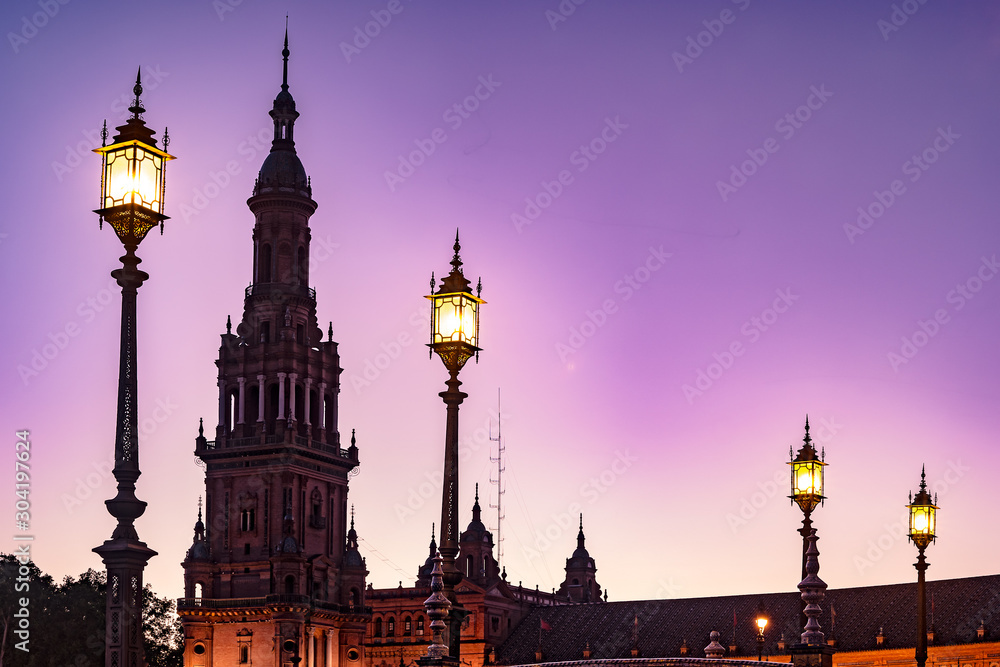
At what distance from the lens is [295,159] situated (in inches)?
5625

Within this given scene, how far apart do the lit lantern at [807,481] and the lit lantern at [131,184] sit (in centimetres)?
2146

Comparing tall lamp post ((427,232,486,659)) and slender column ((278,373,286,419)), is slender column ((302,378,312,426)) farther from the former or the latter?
tall lamp post ((427,232,486,659))

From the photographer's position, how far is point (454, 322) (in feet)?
111

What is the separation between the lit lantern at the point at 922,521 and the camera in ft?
156

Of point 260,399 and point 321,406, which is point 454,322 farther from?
point 321,406

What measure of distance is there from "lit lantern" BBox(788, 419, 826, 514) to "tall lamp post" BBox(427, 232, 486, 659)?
1180 cm

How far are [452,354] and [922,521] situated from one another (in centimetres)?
1974

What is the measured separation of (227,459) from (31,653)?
34.4m

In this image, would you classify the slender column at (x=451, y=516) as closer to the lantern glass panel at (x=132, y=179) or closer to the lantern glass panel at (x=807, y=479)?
the lantern glass panel at (x=132, y=179)

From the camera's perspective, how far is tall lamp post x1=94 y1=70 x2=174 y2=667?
24.4m

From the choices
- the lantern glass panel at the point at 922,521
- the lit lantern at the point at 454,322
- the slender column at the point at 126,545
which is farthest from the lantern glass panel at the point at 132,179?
the lantern glass panel at the point at 922,521

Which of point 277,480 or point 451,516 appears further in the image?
point 277,480

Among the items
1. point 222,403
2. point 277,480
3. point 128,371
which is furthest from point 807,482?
point 222,403

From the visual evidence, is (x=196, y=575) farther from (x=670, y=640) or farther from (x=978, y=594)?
(x=978, y=594)
